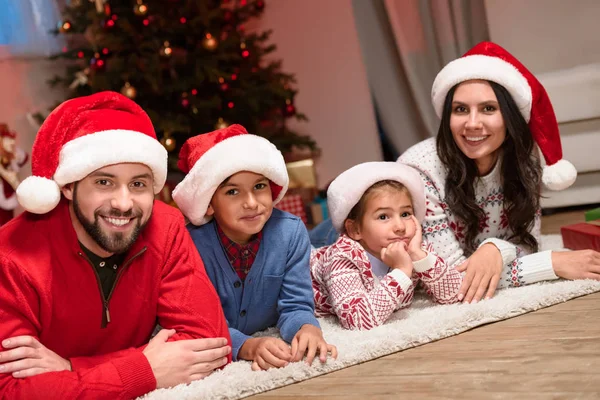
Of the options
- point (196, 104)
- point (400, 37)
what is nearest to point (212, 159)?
point (196, 104)

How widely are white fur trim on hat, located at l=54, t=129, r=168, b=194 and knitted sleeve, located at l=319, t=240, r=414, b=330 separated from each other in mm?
729

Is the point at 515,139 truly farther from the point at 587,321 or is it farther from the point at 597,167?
the point at 597,167

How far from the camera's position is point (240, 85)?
4566 mm

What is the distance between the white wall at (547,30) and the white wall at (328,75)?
44.4 inches

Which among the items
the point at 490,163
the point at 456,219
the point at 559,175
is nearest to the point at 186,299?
the point at 456,219

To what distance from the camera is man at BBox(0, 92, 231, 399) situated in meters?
1.62

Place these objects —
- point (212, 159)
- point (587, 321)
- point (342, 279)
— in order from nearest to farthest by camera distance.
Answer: point (587, 321) < point (212, 159) < point (342, 279)

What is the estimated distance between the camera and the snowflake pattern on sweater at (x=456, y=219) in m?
2.37

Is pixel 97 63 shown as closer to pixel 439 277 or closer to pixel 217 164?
pixel 217 164

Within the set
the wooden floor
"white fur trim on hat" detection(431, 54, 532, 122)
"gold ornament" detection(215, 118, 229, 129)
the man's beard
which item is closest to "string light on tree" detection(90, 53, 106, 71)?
"gold ornament" detection(215, 118, 229, 129)

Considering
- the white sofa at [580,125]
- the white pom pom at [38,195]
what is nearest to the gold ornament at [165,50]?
the white sofa at [580,125]

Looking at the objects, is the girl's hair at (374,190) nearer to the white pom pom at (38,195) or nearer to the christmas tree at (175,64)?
the white pom pom at (38,195)

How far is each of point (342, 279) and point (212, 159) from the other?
55 cm

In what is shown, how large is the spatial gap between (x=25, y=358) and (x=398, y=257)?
109 centimetres
